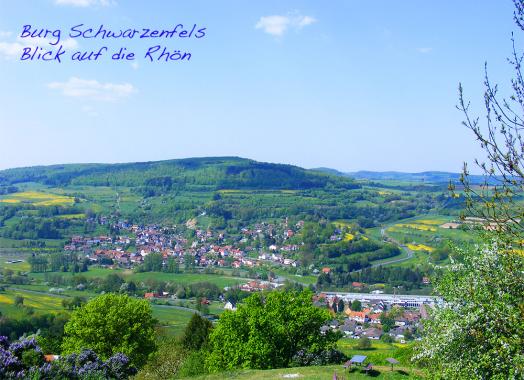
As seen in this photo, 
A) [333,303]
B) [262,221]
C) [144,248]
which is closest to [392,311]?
[333,303]

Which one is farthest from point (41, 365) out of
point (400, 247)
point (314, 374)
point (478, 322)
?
point (400, 247)

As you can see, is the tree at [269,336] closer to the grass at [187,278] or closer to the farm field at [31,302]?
the farm field at [31,302]

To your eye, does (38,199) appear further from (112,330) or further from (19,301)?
(112,330)

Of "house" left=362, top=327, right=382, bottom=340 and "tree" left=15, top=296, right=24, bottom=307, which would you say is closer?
"house" left=362, top=327, right=382, bottom=340

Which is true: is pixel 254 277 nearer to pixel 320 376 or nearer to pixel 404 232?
pixel 404 232

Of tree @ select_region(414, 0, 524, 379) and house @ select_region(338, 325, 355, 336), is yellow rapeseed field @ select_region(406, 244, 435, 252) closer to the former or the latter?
house @ select_region(338, 325, 355, 336)

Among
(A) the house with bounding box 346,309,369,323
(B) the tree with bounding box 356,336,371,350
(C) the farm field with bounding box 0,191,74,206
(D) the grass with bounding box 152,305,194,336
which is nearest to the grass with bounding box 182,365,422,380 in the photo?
(B) the tree with bounding box 356,336,371,350
